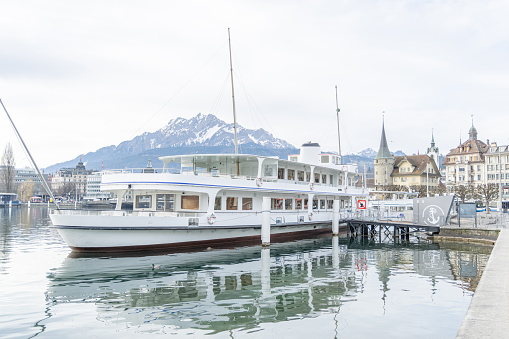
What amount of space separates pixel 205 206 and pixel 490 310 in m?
19.0

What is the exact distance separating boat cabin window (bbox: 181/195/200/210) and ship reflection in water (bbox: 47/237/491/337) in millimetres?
3203

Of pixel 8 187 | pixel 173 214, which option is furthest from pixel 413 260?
pixel 8 187

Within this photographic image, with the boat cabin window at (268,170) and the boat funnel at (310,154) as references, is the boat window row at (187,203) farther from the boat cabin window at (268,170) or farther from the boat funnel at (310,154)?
the boat funnel at (310,154)

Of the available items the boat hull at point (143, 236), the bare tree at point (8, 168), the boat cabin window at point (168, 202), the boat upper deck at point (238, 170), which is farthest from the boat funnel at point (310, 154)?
the bare tree at point (8, 168)

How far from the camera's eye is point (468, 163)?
102m

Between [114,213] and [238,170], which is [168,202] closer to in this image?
[114,213]

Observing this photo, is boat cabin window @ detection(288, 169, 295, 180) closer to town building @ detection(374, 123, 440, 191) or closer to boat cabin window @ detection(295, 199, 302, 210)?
boat cabin window @ detection(295, 199, 302, 210)

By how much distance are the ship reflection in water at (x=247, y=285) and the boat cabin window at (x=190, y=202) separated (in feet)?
10.5

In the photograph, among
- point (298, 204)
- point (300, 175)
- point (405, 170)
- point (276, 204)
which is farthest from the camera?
point (405, 170)

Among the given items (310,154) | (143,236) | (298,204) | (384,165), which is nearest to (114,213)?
(143,236)

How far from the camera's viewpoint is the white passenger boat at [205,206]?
21953 mm

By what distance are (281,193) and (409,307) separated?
747 inches

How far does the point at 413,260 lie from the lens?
23094 millimetres

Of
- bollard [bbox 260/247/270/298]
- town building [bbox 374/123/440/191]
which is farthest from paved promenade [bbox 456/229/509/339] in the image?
town building [bbox 374/123/440/191]
